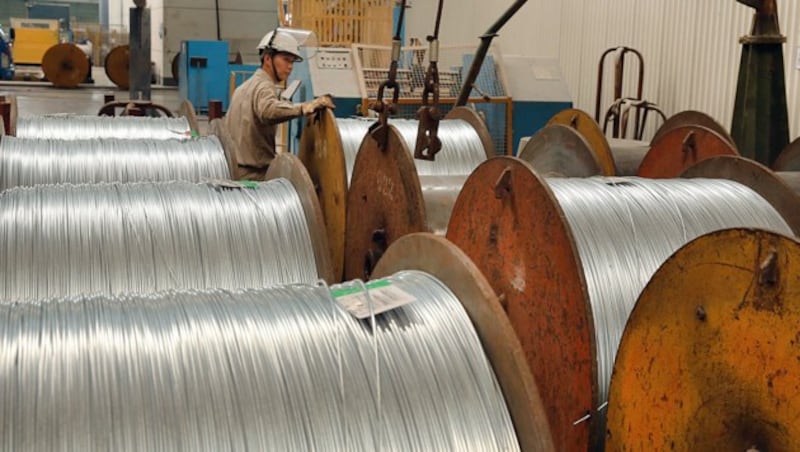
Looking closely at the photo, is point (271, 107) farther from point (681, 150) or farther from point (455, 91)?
point (455, 91)

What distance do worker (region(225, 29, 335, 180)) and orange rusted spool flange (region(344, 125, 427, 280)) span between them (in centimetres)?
159

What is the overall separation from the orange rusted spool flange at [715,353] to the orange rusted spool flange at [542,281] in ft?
1.52

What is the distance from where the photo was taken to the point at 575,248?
2.44m

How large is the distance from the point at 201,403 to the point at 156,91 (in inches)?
789

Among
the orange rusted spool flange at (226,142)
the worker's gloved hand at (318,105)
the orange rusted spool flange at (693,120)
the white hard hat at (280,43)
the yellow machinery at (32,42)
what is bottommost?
the orange rusted spool flange at (226,142)

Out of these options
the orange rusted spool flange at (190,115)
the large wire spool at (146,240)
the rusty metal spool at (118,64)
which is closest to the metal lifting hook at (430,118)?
the large wire spool at (146,240)

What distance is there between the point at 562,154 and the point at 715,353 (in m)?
3.06

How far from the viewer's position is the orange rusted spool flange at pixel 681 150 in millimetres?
3807

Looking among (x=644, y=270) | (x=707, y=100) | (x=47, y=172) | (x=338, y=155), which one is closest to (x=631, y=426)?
(x=644, y=270)

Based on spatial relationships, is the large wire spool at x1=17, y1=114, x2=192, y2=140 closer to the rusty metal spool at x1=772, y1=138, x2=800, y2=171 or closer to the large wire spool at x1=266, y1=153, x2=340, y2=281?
the large wire spool at x1=266, y1=153, x2=340, y2=281

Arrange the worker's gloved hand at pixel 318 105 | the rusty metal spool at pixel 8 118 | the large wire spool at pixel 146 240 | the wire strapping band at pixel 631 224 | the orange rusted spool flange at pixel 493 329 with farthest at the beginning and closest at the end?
1. the rusty metal spool at pixel 8 118
2. the worker's gloved hand at pixel 318 105
3. the large wire spool at pixel 146 240
4. the wire strapping band at pixel 631 224
5. the orange rusted spool flange at pixel 493 329

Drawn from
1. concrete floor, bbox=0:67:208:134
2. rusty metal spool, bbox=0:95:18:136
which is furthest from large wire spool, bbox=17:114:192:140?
concrete floor, bbox=0:67:208:134

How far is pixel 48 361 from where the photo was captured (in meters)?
1.94

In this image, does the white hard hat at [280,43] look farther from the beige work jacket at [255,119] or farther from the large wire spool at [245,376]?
the large wire spool at [245,376]
